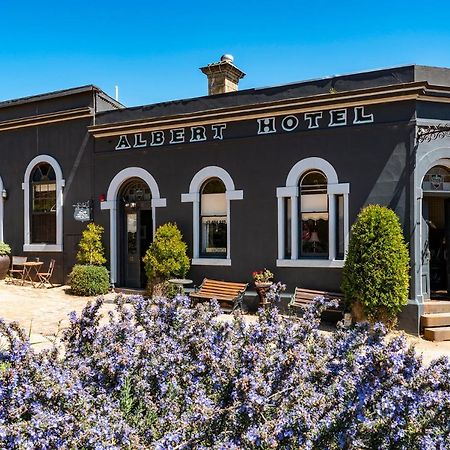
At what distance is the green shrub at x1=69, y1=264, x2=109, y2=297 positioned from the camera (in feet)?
37.7

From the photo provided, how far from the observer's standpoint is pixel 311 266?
9836mm

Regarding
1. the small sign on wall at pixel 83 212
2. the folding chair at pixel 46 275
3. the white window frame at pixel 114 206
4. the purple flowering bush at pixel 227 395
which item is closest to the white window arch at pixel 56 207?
the folding chair at pixel 46 275

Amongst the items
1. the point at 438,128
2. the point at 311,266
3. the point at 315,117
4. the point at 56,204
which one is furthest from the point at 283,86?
the point at 56,204

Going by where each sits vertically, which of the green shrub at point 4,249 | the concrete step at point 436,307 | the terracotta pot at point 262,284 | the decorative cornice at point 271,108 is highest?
the decorative cornice at point 271,108

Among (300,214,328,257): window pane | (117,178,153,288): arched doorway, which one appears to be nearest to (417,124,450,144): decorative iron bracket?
(300,214,328,257): window pane

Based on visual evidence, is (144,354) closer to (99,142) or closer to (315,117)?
(315,117)

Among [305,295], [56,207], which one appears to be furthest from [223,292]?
[56,207]

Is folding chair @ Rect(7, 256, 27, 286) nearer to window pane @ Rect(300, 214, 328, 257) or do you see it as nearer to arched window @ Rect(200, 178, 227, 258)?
arched window @ Rect(200, 178, 227, 258)

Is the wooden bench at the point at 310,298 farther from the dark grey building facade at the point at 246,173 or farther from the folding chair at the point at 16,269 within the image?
the folding chair at the point at 16,269

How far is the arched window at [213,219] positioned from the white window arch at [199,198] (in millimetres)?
105

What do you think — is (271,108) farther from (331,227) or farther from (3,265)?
(3,265)

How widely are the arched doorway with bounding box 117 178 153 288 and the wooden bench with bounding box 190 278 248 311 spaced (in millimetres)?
2407

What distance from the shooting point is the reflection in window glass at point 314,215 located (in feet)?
32.8

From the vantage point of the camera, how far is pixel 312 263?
32.2 feet
